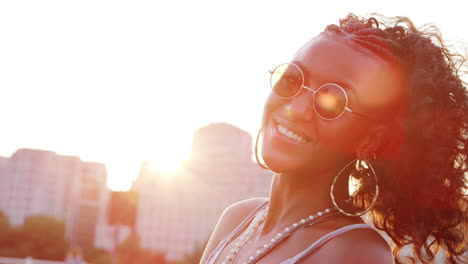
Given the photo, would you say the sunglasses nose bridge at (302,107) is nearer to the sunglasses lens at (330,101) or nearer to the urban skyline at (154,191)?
the sunglasses lens at (330,101)

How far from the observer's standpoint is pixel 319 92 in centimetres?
240

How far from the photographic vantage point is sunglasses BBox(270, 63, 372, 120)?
7.72ft

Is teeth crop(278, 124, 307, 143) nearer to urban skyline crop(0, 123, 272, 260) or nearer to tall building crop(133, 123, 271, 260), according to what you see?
urban skyline crop(0, 123, 272, 260)

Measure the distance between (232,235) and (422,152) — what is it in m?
0.94

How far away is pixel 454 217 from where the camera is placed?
8.44 feet

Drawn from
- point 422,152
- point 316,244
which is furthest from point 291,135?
point 422,152

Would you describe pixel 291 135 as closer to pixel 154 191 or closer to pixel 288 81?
pixel 288 81

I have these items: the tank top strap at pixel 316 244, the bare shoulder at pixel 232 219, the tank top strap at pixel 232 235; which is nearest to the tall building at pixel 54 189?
the bare shoulder at pixel 232 219

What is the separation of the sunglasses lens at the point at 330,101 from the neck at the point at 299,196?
0.89 ft

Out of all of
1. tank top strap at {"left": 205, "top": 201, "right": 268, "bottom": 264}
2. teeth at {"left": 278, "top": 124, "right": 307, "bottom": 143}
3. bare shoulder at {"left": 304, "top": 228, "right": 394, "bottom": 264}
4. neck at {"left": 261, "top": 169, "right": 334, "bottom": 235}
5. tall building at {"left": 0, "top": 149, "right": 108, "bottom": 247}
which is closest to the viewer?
bare shoulder at {"left": 304, "top": 228, "right": 394, "bottom": 264}

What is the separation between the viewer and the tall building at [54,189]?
11112cm

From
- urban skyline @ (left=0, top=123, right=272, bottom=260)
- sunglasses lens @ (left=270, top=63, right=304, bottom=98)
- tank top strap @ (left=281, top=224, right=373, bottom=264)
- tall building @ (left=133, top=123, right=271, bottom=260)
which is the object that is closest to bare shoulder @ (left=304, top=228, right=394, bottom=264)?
tank top strap @ (left=281, top=224, right=373, bottom=264)

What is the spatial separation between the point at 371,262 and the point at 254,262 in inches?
21.3

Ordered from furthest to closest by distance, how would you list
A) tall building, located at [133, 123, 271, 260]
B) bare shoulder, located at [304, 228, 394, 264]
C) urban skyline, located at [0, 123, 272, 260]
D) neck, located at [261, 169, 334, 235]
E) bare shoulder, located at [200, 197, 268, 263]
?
urban skyline, located at [0, 123, 272, 260]
tall building, located at [133, 123, 271, 260]
bare shoulder, located at [200, 197, 268, 263]
neck, located at [261, 169, 334, 235]
bare shoulder, located at [304, 228, 394, 264]
